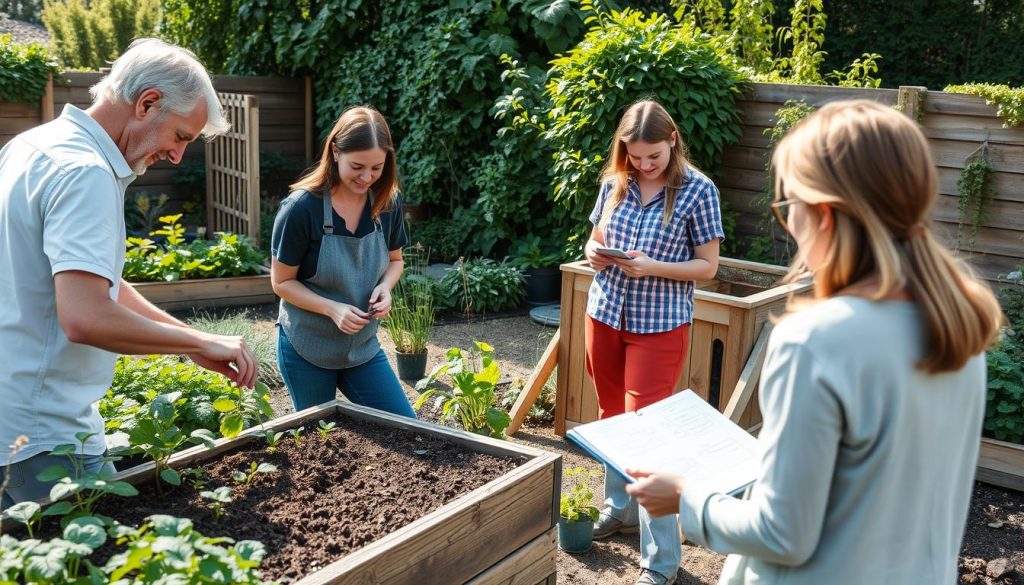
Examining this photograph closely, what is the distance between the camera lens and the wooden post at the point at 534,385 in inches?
196

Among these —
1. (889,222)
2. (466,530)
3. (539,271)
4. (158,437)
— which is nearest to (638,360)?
(466,530)

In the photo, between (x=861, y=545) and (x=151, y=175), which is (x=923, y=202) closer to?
(x=861, y=545)

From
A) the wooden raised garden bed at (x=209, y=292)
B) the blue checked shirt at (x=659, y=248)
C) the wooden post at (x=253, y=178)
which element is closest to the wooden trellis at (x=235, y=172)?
the wooden post at (x=253, y=178)

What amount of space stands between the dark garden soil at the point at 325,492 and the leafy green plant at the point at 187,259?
5.19m

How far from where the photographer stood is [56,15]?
19.3m

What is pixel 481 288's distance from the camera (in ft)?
25.6

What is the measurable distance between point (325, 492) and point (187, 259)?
585cm

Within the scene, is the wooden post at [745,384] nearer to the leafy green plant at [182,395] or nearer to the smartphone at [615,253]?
the smartphone at [615,253]

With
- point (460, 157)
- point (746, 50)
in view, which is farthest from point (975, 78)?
point (460, 157)

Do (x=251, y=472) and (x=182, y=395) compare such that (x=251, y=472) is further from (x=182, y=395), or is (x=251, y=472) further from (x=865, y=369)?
(x=865, y=369)

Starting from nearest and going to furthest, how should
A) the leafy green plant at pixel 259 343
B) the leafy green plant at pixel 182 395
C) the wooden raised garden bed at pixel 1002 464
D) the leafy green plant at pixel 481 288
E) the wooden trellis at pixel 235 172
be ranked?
the leafy green plant at pixel 182 395
the wooden raised garden bed at pixel 1002 464
the leafy green plant at pixel 259 343
the leafy green plant at pixel 481 288
the wooden trellis at pixel 235 172

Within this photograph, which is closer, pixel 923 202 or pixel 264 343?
pixel 923 202

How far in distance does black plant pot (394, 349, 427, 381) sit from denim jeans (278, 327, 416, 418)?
2.62 m

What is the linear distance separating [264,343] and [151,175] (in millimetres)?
5200
